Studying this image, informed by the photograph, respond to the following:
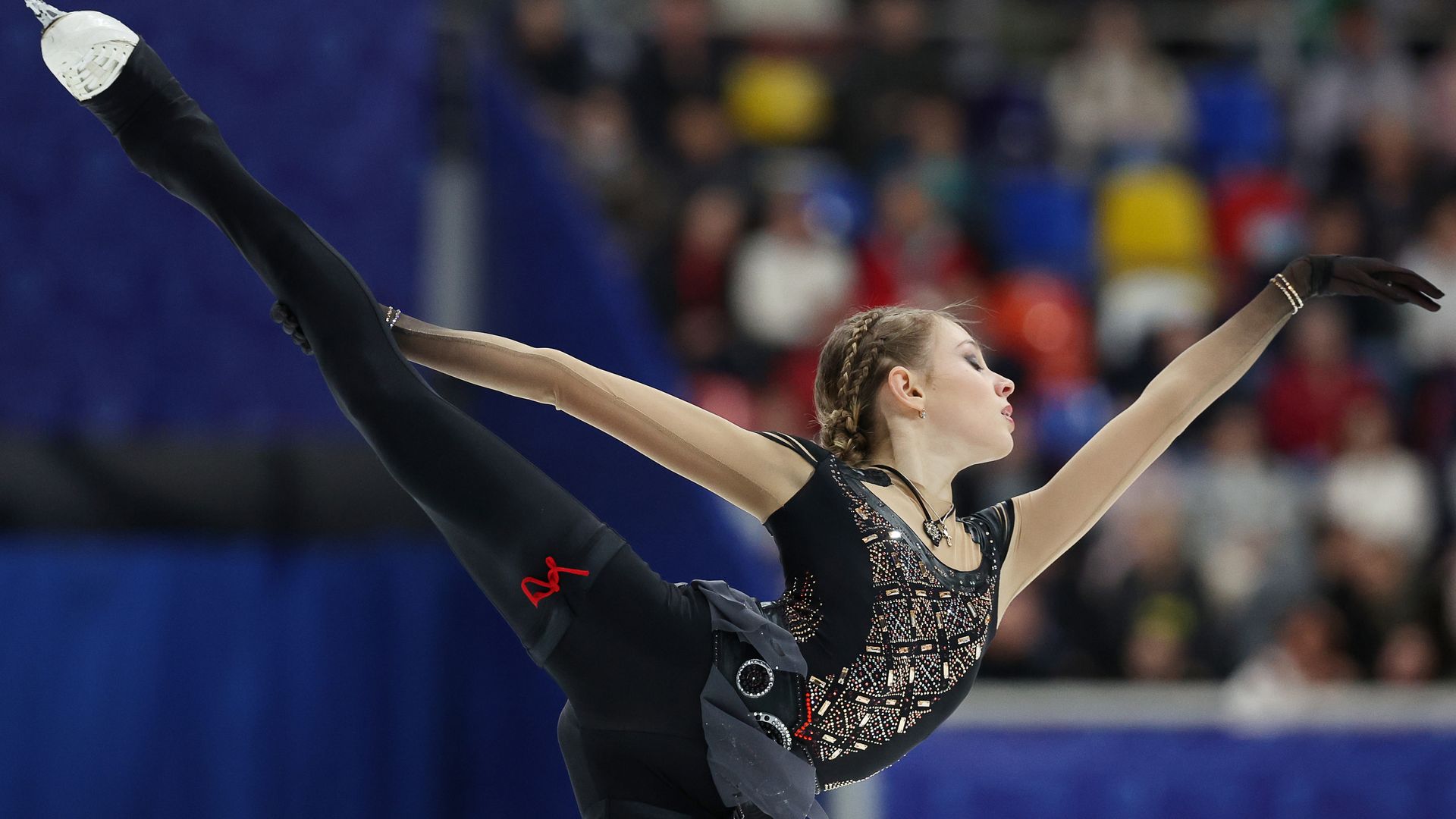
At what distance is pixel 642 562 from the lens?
2.67 meters

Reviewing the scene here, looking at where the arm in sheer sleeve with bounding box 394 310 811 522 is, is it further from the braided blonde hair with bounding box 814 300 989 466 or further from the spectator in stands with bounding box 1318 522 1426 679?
the spectator in stands with bounding box 1318 522 1426 679

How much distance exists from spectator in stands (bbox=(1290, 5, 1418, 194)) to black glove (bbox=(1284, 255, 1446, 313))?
5.05 metres

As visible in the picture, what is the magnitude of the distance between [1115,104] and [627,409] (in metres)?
5.87

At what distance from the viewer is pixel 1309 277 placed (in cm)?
303

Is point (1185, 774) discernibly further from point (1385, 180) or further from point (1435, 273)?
point (1385, 180)

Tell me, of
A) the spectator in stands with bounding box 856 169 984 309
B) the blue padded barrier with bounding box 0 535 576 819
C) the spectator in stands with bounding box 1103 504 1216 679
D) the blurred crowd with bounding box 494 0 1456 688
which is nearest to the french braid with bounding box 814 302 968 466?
the blue padded barrier with bounding box 0 535 576 819

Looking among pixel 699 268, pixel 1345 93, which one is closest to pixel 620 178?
pixel 699 268

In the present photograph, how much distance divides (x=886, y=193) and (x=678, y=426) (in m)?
4.51

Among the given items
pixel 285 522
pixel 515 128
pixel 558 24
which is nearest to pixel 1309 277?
pixel 515 128

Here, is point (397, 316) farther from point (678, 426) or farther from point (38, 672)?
point (38, 672)

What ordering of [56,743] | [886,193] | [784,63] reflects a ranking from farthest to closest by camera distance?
[784,63], [886,193], [56,743]

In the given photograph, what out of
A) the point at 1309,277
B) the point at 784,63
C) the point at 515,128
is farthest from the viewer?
the point at 784,63

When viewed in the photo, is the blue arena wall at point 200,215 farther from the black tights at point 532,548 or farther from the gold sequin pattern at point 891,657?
the gold sequin pattern at point 891,657

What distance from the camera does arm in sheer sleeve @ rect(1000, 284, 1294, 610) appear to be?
9.79 ft
